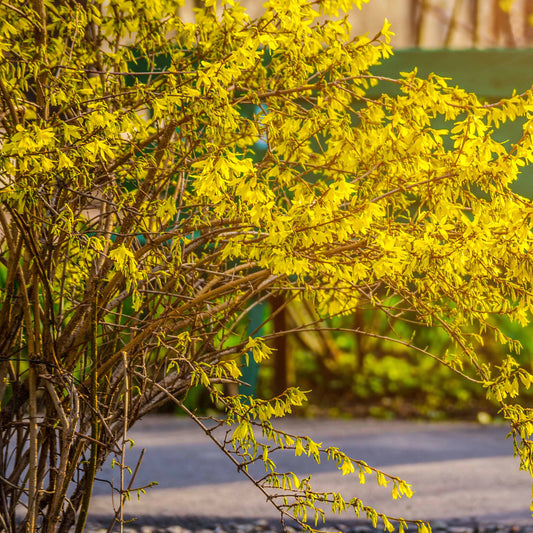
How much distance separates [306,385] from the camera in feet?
26.6

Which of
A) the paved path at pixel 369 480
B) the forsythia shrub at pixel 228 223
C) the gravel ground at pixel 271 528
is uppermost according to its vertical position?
the forsythia shrub at pixel 228 223

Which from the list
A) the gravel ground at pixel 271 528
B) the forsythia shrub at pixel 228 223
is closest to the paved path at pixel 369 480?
the gravel ground at pixel 271 528

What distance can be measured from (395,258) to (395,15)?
7.37 meters

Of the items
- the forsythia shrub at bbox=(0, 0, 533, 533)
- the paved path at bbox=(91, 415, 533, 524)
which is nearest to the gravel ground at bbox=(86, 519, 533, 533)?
the paved path at bbox=(91, 415, 533, 524)

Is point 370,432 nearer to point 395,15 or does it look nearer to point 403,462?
point 403,462

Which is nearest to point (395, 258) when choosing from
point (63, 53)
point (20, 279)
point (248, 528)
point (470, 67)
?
point (20, 279)

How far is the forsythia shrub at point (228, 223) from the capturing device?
202cm

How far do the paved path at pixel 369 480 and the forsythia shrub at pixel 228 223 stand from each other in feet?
6.38

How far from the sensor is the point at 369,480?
5.18 meters

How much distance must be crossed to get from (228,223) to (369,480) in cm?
338

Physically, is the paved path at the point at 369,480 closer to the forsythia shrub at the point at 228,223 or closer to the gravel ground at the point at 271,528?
the gravel ground at the point at 271,528

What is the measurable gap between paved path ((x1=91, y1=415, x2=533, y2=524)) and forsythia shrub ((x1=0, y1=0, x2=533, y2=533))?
1.95 metres

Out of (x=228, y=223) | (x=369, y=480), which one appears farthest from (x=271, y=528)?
(x=228, y=223)

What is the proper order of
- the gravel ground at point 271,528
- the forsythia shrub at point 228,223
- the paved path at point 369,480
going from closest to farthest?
the forsythia shrub at point 228,223 < the gravel ground at point 271,528 < the paved path at point 369,480
